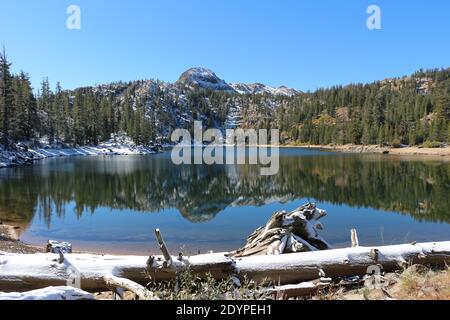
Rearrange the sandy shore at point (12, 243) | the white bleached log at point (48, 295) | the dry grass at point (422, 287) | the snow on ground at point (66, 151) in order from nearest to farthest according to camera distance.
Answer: the white bleached log at point (48, 295)
the dry grass at point (422, 287)
the sandy shore at point (12, 243)
the snow on ground at point (66, 151)

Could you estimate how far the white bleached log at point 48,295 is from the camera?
19.6ft

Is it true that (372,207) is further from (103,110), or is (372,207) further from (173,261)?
(103,110)

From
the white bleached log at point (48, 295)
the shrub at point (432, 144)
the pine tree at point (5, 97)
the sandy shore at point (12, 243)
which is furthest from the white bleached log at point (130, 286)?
the shrub at point (432, 144)

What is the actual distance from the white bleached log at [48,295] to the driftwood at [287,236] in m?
5.53

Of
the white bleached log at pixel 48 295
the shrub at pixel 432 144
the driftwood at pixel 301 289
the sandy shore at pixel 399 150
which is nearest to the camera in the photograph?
→ the white bleached log at pixel 48 295

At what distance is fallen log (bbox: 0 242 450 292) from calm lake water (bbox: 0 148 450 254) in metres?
2.57

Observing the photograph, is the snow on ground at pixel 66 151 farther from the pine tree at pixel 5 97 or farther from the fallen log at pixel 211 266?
the fallen log at pixel 211 266

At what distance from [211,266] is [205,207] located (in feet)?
76.4

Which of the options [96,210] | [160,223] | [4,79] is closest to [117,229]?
[160,223]

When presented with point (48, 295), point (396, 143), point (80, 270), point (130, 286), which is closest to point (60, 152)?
point (396, 143)

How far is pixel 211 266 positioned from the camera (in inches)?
350

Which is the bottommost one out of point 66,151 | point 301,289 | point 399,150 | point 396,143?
point 301,289

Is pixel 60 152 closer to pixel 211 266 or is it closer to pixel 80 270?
pixel 80 270
